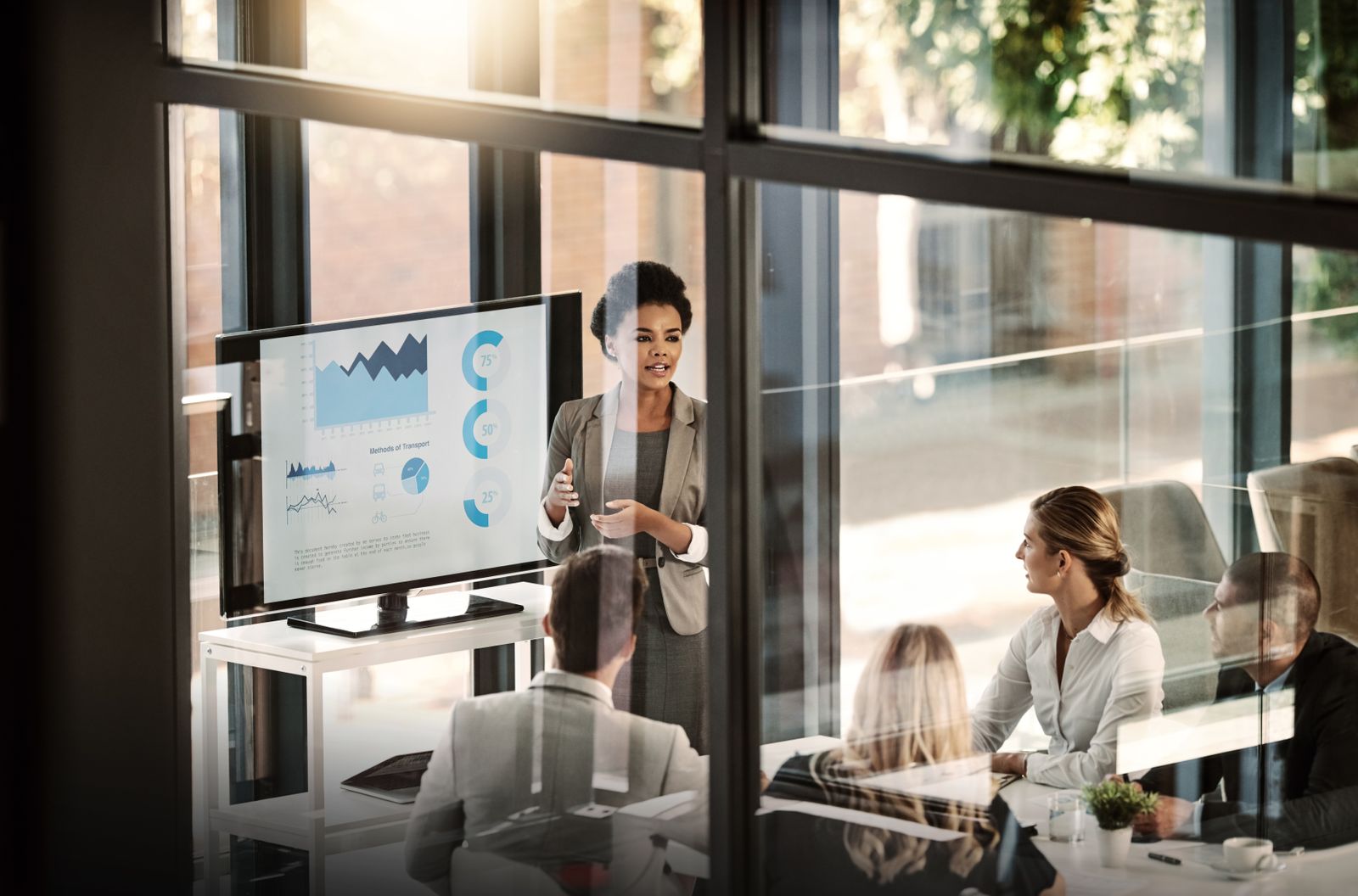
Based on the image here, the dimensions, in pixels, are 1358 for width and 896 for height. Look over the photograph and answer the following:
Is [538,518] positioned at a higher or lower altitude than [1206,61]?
lower

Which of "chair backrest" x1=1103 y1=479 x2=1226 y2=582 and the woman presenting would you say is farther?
the woman presenting

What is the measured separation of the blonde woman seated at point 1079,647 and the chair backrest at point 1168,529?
0.07 ft

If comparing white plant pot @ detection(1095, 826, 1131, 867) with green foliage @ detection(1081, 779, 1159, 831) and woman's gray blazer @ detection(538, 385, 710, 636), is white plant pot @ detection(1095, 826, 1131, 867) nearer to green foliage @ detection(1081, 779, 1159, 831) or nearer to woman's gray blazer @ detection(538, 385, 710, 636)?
green foliage @ detection(1081, 779, 1159, 831)

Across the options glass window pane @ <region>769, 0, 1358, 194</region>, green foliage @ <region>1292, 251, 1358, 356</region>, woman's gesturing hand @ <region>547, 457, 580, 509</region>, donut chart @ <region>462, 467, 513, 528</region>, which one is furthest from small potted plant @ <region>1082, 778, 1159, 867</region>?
donut chart @ <region>462, 467, 513, 528</region>

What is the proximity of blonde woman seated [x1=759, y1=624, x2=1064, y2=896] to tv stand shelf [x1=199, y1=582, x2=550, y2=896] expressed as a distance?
0.76 meters

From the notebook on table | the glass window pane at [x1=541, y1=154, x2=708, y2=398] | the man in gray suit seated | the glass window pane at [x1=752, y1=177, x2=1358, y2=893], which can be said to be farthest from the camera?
the notebook on table

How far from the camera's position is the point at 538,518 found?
2.54 m

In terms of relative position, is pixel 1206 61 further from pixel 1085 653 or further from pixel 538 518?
pixel 538 518

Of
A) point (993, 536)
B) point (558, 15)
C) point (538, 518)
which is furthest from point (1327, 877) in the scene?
point (558, 15)

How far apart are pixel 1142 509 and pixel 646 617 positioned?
0.82 metres

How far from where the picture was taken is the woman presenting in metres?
2.15

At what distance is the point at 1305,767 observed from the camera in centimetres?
161

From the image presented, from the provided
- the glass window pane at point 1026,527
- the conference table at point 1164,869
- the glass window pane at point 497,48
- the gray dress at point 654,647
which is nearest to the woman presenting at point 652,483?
the gray dress at point 654,647

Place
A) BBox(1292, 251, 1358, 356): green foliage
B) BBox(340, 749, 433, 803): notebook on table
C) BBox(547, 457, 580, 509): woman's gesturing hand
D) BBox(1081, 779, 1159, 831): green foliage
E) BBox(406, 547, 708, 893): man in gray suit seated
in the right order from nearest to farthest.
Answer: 1. BBox(1292, 251, 1358, 356): green foliage
2. BBox(1081, 779, 1159, 831): green foliage
3. BBox(406, 547, 708, 893): man in gray suit seated
4. BBox(547, 457, 580, 509): woman's gesturing hand
5. BBox(340, 749, 433, 803): notebook on table
